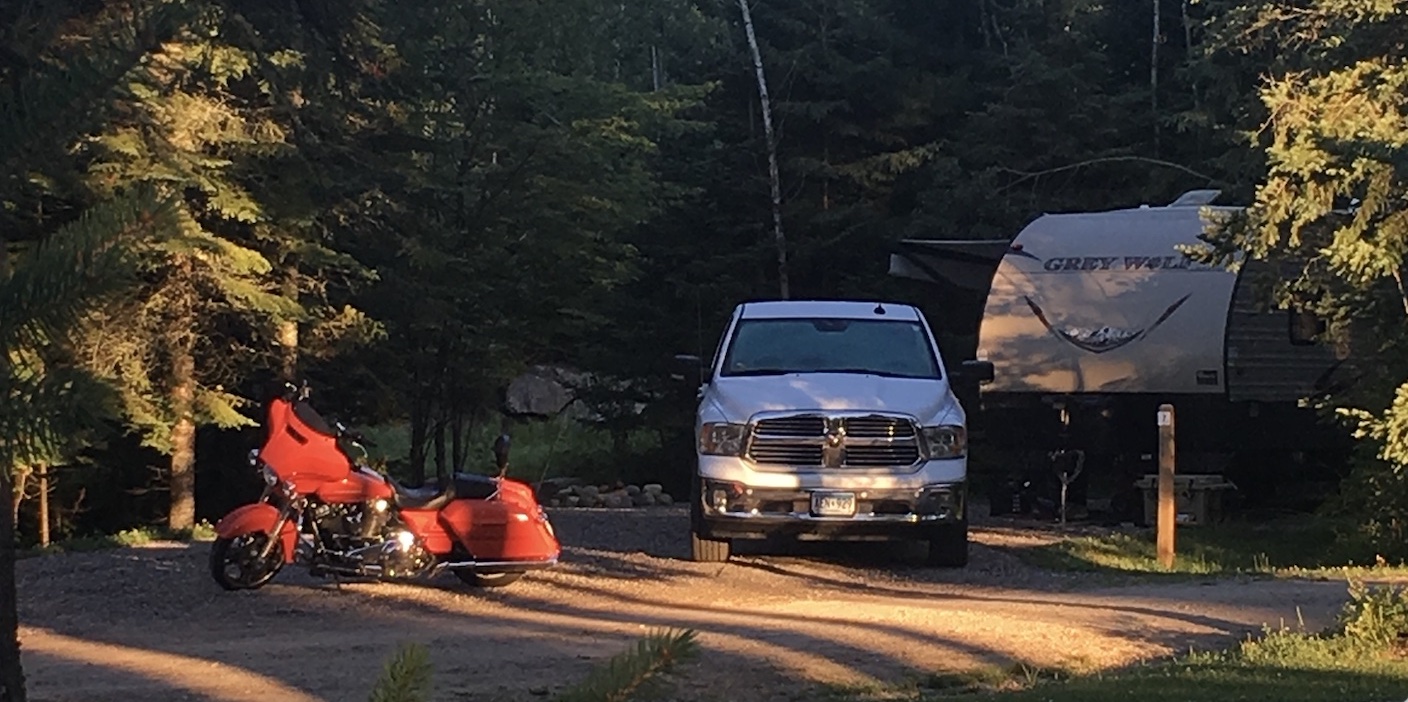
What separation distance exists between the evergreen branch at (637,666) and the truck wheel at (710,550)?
460 inches

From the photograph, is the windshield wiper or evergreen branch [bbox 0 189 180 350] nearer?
evergreen branch [bbox 0 189 180 350]

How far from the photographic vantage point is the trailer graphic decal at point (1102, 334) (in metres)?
19.0

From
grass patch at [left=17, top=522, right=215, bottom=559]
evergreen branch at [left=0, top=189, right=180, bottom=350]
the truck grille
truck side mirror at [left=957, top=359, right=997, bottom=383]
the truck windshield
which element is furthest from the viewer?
grass patch at [left=17, top=522, right=215, bottom=559]

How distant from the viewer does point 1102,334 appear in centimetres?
1931

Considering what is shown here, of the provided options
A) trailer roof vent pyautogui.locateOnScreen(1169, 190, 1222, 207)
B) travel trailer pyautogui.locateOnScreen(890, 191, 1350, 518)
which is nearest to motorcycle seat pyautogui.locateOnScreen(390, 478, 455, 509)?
travel trailer pyautogui.locateOnScreen(890, 191, 1350, 518)

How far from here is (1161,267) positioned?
19.3 m

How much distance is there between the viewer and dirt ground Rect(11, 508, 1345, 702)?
8844 mm

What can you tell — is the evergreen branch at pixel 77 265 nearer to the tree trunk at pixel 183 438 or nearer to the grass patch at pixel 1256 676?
the grass patch at pixel 1256 676

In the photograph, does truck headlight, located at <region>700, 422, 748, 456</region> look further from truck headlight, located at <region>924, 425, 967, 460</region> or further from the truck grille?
truck headlight, located at <region>924, 425, 967, 460</region>

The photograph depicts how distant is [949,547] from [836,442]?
144 centimetres

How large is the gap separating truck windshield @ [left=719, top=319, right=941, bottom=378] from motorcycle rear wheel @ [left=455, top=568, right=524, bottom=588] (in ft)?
8.85

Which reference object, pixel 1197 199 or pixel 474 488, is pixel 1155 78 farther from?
pixel 474 488

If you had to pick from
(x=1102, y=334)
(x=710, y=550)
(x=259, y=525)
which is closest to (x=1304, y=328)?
(x=1102, y=334)

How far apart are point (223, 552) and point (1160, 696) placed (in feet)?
21.5
